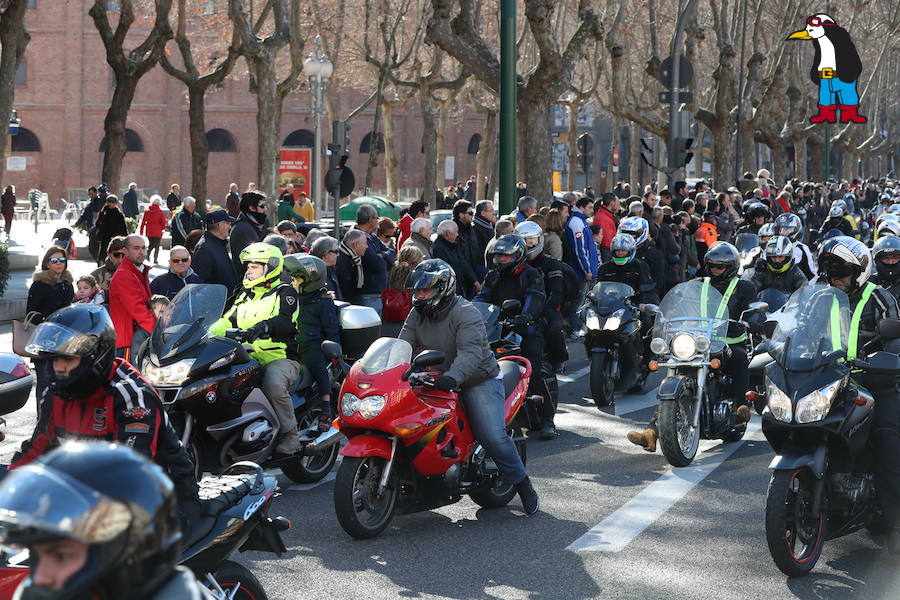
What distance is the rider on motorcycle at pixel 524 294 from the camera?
10219 millimetres

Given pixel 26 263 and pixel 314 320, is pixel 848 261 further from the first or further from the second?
pixel 26 263

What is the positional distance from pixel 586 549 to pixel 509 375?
1397 millimetres

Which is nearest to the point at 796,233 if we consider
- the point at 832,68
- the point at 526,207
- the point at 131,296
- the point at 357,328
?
the point at 526,207

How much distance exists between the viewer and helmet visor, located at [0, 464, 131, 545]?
8.07ft

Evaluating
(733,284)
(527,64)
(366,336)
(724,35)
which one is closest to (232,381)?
(366,336)

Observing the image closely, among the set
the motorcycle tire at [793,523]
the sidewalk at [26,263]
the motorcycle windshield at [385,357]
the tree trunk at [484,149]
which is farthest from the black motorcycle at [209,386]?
the tree trunk at [484,149]

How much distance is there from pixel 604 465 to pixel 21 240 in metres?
30.6

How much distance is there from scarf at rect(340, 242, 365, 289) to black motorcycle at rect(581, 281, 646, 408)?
200 centimetres

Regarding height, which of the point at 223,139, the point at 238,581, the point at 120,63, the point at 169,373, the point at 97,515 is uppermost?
the point at 223,139

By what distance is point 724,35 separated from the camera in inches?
1540

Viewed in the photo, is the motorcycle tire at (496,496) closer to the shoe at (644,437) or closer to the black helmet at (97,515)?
the shoe at (644,437)

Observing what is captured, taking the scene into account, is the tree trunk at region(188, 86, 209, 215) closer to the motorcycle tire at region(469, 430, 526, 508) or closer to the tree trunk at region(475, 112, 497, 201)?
the tree trunk at region(475, 112, 497, 201)

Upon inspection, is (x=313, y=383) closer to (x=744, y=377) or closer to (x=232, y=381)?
(x=232, y=381)

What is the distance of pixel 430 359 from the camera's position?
23.1 feet
